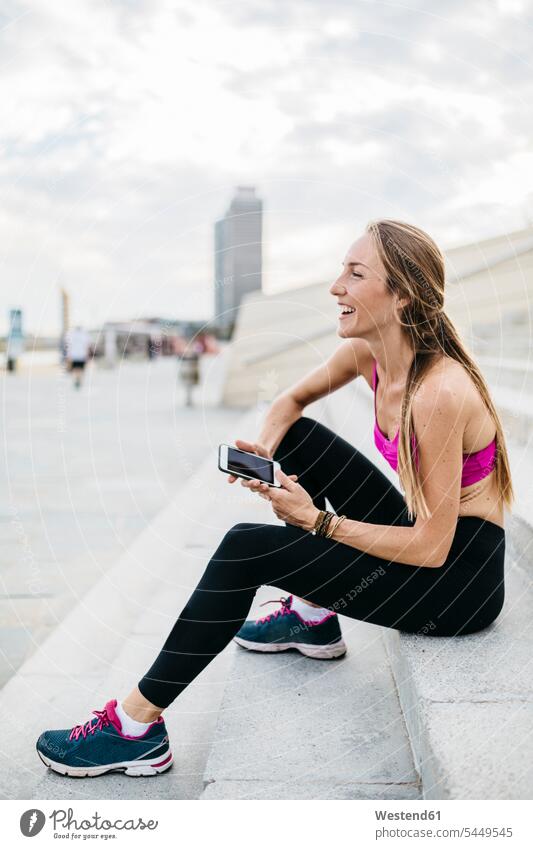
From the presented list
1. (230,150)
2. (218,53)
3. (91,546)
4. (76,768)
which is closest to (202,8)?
(218,53)

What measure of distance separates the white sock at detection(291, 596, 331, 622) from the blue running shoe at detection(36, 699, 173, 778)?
1.54 feet

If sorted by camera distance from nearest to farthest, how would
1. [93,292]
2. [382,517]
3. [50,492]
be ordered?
[382,517]
[93,292]
[50,492]

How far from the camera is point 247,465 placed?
71.6 inches

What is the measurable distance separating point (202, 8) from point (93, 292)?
89 centimetres

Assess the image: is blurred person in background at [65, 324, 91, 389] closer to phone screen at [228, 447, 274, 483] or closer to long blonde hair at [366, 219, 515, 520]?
phone screen at [228, 447, 274, 483]

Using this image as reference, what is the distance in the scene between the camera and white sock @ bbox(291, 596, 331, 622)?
6.37 ft

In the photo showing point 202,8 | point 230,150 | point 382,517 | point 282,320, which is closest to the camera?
point 382,517

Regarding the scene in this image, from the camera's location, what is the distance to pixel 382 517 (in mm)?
1931

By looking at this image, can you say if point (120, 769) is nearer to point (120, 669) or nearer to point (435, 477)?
point (120, 669)

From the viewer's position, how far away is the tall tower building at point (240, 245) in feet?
8.26

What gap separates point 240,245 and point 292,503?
121cm

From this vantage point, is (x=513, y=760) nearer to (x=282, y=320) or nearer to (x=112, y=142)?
(x=112, y=142)
